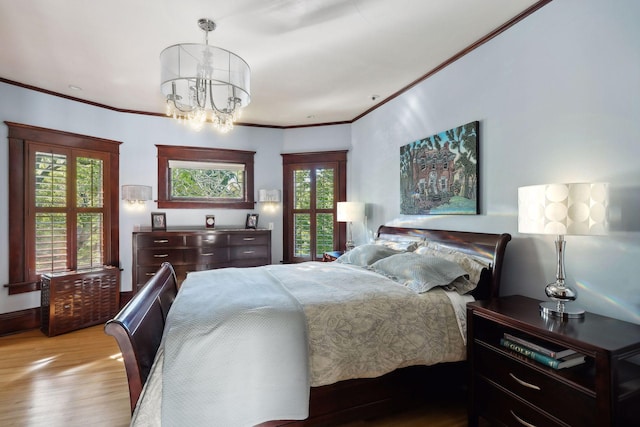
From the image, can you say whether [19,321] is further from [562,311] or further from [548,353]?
[562,311]

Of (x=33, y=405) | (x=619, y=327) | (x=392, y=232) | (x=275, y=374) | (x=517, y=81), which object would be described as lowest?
(x=33, y=405)

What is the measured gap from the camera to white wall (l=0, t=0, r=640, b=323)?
1835 mm

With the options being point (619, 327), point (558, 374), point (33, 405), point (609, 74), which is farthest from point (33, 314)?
point (609, 74)

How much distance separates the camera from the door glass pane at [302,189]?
211 inches

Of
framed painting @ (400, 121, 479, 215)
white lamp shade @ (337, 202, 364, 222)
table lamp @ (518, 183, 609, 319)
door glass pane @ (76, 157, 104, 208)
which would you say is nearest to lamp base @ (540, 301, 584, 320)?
table lamp @ (518, 183, 609, 319)

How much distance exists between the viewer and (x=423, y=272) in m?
2.35

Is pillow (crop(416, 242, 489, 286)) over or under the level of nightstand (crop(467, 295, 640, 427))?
over

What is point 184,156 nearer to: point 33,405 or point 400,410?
point 33,405

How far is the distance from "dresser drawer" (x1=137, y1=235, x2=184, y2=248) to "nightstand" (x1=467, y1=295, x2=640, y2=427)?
12.3 ft

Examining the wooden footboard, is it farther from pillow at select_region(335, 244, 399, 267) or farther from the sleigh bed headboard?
the sleigh bed headboard

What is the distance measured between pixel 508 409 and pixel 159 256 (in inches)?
163

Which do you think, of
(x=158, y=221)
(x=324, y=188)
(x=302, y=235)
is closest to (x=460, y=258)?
(x=324, y=188)

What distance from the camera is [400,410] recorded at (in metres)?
2.13

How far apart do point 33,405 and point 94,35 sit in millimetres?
2862
